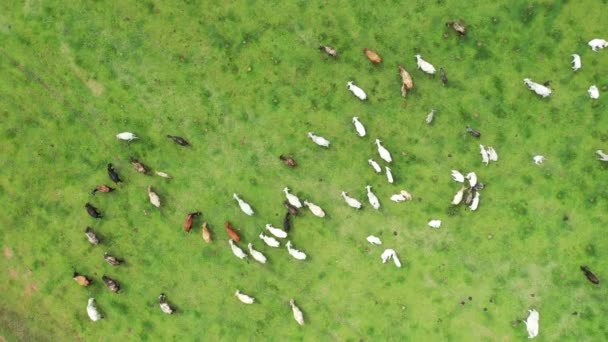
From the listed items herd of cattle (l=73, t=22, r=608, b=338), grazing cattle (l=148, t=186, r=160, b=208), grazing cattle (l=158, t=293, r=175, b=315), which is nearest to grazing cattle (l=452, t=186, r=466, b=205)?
herd of cattle (l=73, t=22, r=608, b=338)

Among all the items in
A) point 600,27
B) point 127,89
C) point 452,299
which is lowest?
point 452,299

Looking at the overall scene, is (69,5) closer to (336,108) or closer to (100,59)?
(100,59)

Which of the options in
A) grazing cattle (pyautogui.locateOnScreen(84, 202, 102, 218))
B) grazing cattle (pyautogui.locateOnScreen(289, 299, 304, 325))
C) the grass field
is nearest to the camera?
the grass field

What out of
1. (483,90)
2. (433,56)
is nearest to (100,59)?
(433,56)

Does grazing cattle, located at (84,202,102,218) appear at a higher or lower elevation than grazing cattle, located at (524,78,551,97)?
lower

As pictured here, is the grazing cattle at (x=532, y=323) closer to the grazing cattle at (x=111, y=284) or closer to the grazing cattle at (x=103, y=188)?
the grazing cattle at (x=111, y=284)

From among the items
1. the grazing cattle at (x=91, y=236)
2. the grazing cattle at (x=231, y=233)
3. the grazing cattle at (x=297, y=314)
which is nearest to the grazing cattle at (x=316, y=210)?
the grazing cattle at (x=231, y=233)

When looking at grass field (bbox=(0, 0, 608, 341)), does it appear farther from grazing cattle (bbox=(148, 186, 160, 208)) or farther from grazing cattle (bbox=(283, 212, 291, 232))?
grazing cattle (bbox=(148, 186, 160, 208))
